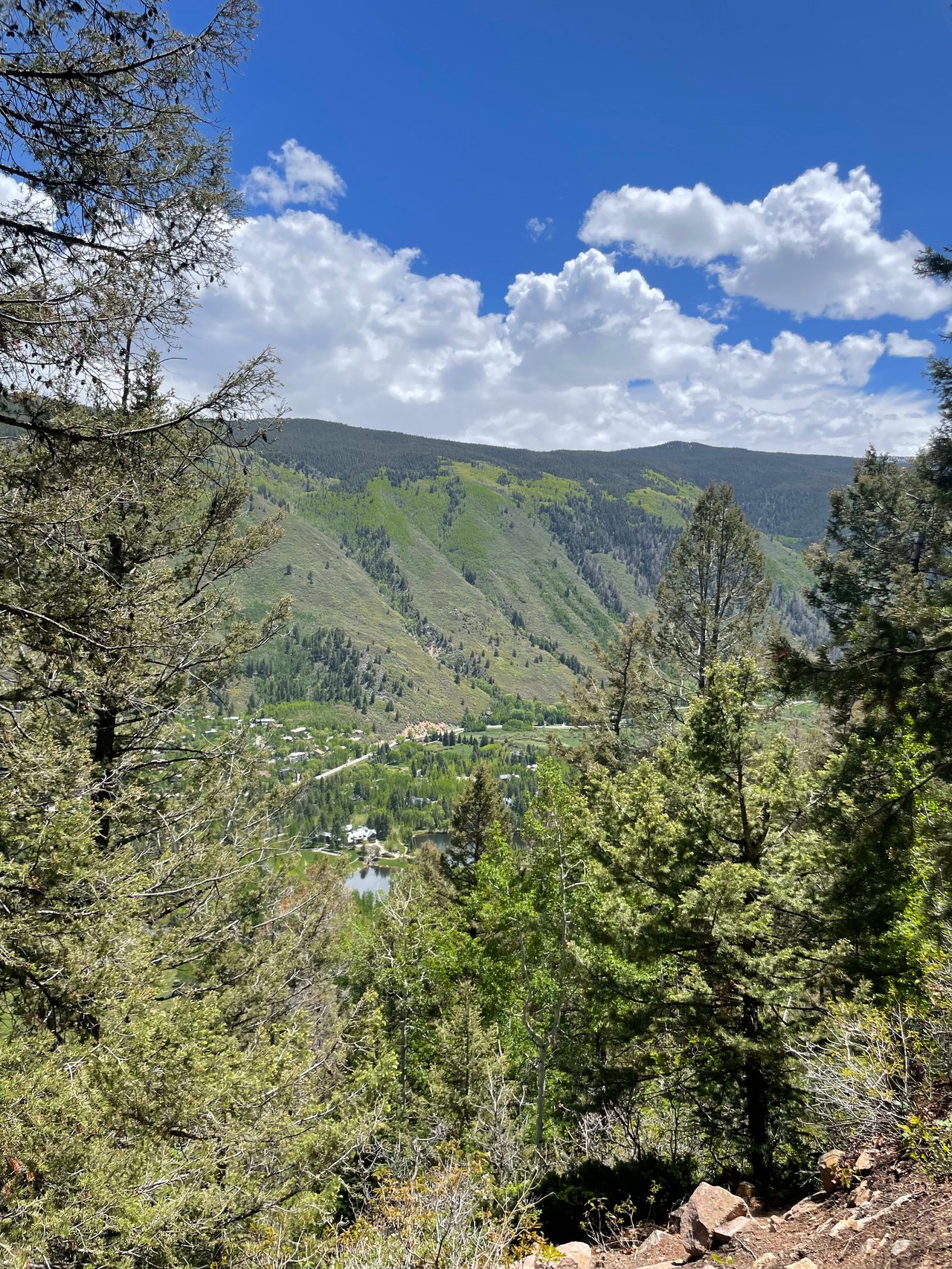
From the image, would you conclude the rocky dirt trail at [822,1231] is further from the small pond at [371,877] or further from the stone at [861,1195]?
the small pond at [371,877]

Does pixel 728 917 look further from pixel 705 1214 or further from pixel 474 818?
pixel 474 818

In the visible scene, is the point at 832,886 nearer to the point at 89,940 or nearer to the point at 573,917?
the point at 573,917

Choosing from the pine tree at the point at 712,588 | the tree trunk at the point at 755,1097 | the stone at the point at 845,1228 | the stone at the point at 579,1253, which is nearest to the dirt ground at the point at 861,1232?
the stone at the point at 845,1228

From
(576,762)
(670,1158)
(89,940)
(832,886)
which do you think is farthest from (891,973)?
(576,762)

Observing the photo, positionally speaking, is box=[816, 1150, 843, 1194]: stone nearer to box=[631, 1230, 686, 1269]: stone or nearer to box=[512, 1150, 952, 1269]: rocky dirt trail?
box=[512, 1150, 952, 1269]: rocky dirt trail

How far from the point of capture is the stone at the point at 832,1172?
5.54 m

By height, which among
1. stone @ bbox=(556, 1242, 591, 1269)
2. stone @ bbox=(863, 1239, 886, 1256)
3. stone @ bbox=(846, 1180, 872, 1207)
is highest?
stone @ bbox=(863, 1239, 886, 1256)

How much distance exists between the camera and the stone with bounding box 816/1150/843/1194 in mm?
5543

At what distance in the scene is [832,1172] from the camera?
18.5 feet

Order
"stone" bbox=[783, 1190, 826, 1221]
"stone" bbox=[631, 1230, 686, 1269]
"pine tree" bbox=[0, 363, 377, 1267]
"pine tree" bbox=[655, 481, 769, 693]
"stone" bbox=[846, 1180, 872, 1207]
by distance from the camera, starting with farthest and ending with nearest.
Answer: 1. "pine tree" bbox=[655, 481, 769, 693]
2. "stone" bbox=[631, 1230, 686, 1269]
3. "stone" bbox=[783, 1190, 826, 1221]
4. "stone" bbox=[846, 1180, 872, 1207]
5. "pine tree" bbox=[0, 363, 377, 1267]

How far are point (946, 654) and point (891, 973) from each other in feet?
13.2

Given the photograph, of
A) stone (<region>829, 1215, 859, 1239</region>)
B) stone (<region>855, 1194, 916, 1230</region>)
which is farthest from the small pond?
stone (<region>855, 1194, 916, 1230</region>)

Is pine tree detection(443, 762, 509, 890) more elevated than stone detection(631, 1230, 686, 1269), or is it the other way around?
stone detection(631, 1230, 686, 1269)

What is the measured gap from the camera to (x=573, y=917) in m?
10.0
